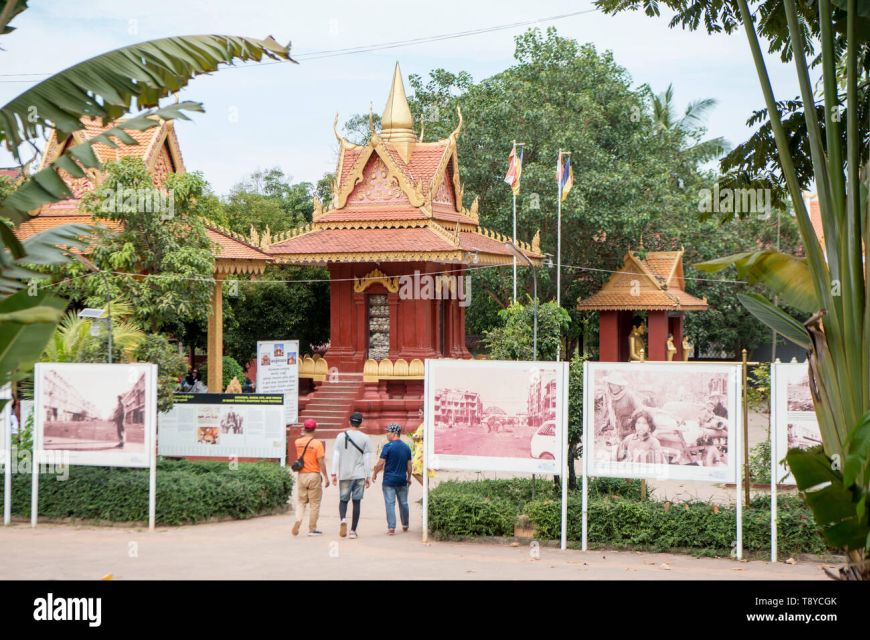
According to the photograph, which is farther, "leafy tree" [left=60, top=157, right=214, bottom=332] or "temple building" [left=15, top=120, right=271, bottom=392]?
"temple building" [left=15, top=120, right=271, bottom=392]

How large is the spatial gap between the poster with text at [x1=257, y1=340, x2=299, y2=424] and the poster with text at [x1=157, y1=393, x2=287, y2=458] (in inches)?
183

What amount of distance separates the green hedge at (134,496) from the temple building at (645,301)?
22.4 m

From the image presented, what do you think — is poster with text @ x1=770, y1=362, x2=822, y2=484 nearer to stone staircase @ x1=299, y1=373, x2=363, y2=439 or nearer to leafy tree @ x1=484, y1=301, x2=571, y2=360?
leafy tree @ x1=484, y1=301, x2=571, y2=360

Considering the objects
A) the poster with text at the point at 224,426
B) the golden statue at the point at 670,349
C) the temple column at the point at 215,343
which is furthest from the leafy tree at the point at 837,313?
the golden statue at the point at 670,349

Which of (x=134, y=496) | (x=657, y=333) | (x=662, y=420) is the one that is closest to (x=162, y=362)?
(x=134, y=496)

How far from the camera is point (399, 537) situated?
12469 mm

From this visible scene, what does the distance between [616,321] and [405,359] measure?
35.5 feet

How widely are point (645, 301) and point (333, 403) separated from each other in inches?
480

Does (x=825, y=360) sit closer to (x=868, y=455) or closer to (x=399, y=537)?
(x=868, y=455)

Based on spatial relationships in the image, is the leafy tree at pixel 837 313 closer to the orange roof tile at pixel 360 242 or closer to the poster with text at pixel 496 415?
the poster with text at pixel 496 415

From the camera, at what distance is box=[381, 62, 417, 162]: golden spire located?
30.4 metres

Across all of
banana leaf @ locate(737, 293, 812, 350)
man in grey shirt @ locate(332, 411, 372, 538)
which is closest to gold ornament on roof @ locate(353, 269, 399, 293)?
man in grey shirt @ locate(332, 411, 372, 538)

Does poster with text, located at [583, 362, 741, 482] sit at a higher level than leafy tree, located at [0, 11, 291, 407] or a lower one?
lower

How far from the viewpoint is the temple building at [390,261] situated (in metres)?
26.8
